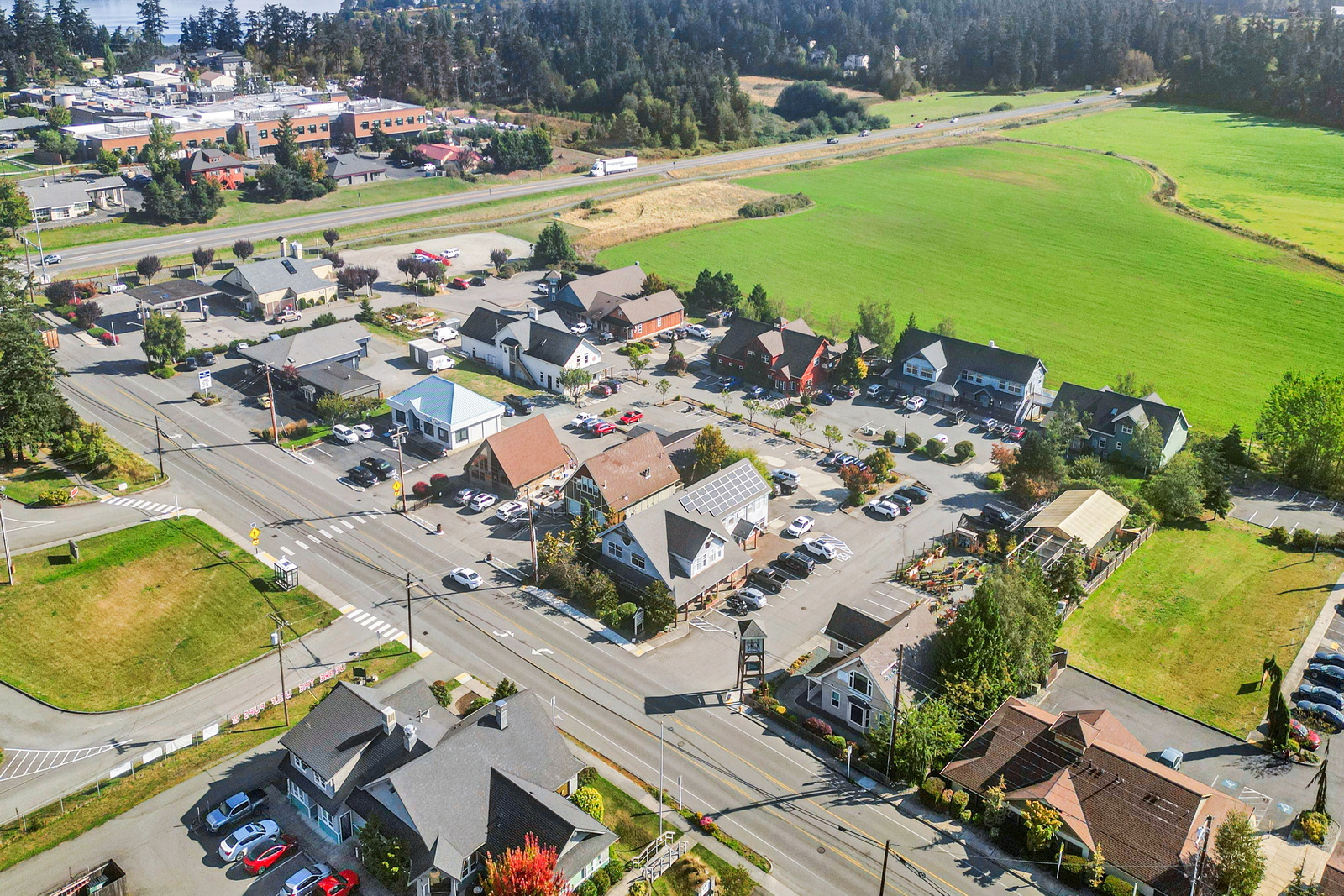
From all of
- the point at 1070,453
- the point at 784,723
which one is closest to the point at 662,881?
the point at 784,723

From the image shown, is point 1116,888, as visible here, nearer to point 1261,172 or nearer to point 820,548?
point 820,548

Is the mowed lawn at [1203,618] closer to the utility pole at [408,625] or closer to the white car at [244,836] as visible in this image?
the utility pole at [408,625]

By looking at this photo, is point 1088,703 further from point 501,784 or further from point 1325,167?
point 1325,167

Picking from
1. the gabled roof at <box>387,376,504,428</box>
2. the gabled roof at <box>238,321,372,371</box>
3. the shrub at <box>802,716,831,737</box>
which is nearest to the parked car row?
the shrub at <box>802,716,831,737</box>

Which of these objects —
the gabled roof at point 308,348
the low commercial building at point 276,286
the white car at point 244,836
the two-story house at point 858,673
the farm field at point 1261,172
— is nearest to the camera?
the white car at point 244,836

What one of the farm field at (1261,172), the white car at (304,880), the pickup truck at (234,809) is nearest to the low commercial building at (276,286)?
the pickup truck at (234,809)

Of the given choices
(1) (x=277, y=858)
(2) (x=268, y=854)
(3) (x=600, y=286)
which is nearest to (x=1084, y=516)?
(1) (x=277, y=858)

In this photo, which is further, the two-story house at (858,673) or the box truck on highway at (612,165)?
the box truck on highway at (612,165)
